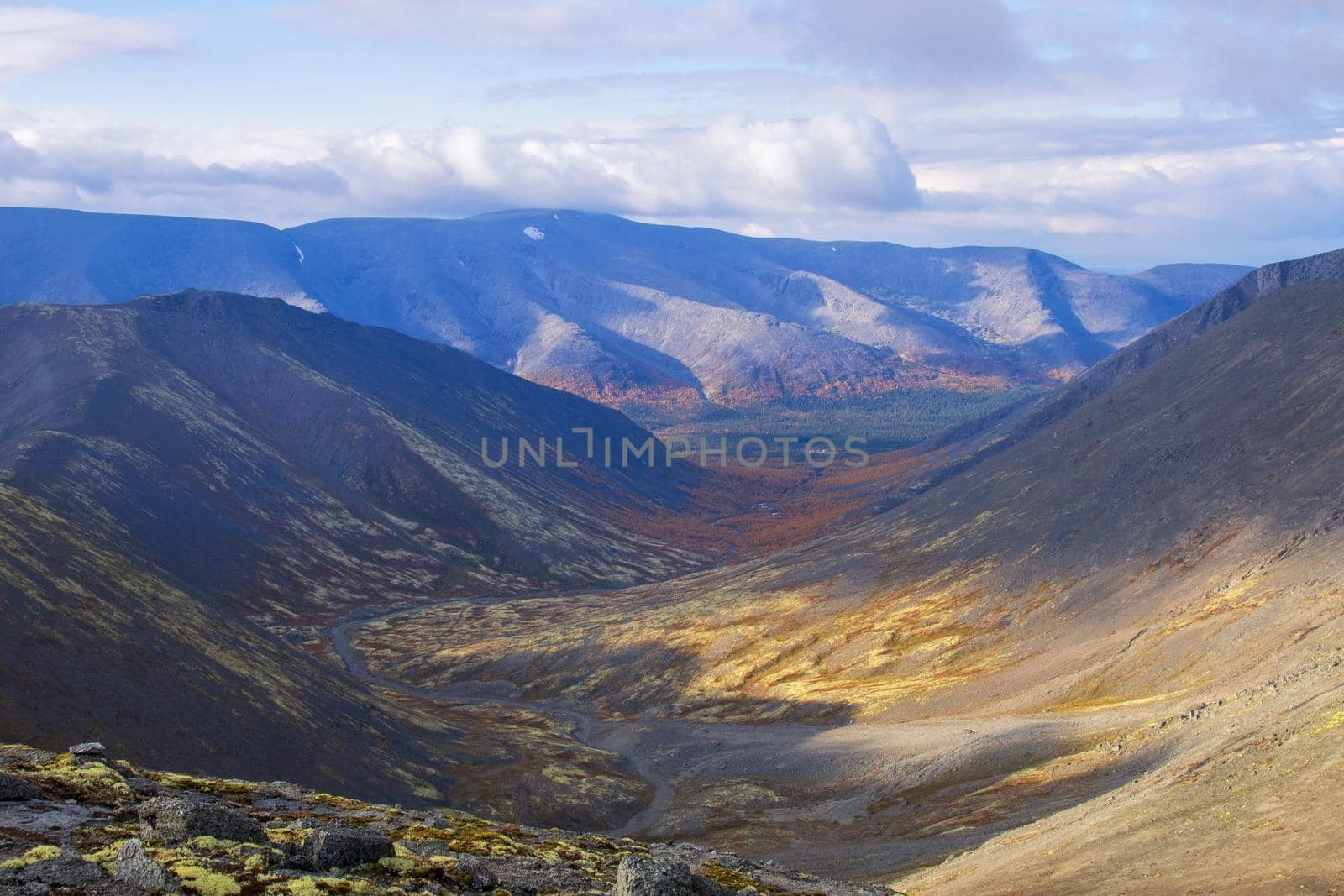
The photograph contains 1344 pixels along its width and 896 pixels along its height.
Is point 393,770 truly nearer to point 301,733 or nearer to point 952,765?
point 301,733

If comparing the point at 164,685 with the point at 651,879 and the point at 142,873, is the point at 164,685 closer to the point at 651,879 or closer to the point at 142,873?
the point at 142,873

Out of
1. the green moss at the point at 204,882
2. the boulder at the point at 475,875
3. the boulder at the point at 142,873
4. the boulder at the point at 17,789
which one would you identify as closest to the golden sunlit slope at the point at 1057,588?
the boulder at the point at 475,875

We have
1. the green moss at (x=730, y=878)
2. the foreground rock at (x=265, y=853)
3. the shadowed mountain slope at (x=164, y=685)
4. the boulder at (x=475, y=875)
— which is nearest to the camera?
the foreground rock at (x=265, y=853)

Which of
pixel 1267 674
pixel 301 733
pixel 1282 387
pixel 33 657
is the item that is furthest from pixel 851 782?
pixel 1282 387

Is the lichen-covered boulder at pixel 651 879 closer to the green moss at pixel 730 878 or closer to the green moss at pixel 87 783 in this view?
the green moss at pixel 730 878

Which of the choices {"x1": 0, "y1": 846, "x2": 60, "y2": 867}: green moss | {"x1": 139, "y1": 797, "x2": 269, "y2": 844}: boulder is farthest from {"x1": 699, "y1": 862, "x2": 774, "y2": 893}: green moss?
{"x1": 0, "y1": 846, "x2": 60, "y2": 867}: green moss
